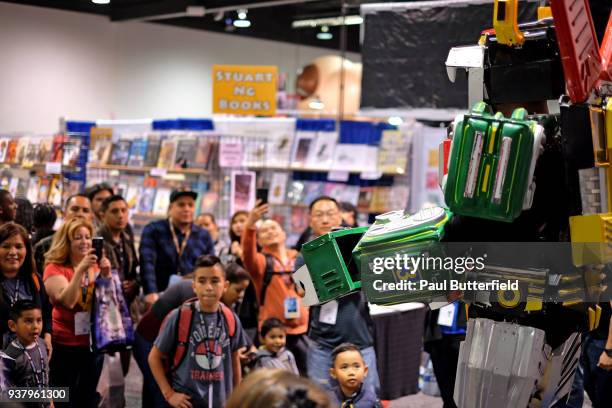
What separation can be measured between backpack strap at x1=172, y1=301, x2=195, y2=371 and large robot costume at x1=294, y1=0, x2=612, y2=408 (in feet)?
6.77

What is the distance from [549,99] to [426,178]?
578 centimetres

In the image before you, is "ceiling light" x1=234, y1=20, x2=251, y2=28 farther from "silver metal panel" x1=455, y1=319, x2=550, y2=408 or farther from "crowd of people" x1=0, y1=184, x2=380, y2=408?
"silver metal panel" x1=455, y1=319, x2=550, y2=408

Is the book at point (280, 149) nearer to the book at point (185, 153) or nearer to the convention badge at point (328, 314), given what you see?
the book at point (185, 153)

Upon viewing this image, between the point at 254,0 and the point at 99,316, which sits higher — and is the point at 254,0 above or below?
above

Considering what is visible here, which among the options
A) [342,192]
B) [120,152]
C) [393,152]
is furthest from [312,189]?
[120,152]

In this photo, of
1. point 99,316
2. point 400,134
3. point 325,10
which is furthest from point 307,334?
point 325,10

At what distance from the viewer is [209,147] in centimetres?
809

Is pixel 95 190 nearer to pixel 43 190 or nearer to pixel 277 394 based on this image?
pixel 43 190

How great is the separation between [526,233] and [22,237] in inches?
111

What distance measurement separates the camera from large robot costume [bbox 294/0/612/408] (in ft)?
8.11

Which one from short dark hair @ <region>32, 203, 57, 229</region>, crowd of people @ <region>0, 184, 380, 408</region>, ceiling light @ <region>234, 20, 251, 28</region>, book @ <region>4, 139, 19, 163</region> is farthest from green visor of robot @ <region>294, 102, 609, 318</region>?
ceiling light @ <region>234, 20, 251, 28</region>

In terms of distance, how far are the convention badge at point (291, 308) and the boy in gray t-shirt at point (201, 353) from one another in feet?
2.99

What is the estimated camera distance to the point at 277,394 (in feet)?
5.36

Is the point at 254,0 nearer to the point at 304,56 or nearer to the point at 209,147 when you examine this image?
the point at 209,147
